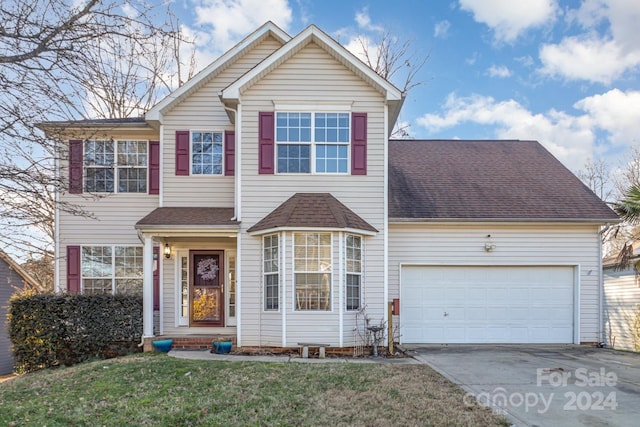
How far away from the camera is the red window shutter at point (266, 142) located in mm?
10344

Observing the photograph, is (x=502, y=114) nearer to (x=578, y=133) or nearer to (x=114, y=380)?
(x=578, y=133)

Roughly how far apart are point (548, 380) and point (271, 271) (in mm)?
5631

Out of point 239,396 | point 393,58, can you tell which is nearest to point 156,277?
point 239,396

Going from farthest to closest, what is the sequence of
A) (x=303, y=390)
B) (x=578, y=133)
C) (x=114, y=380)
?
(x=578, y=133) → (x=114, y=380) → (x=303, y=390)

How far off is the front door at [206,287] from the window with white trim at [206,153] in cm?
212

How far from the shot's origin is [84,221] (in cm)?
1163

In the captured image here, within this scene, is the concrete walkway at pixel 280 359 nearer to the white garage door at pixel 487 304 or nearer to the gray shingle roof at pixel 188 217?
the white garage door at pixel 487 304

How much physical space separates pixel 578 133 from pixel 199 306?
22.6 meters

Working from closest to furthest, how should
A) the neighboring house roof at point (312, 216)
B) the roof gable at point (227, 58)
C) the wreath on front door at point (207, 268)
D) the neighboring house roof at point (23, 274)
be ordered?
the neighboring house roof at point (312, 216)
the roof gable at point (227, 58)
the wreath on front door at point (207, 268)
the neighboring house roof at point (23, 274)

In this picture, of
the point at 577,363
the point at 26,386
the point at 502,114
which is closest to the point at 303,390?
the point at 26,386

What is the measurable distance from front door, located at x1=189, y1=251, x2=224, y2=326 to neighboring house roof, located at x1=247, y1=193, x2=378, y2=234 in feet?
6.96

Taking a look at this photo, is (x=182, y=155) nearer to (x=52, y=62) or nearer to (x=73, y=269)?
(x=73, y=269)

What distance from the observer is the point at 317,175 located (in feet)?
34.2

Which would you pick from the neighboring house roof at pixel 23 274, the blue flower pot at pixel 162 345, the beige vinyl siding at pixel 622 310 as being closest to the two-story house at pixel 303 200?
the blue flower pot at pixel 162 345
